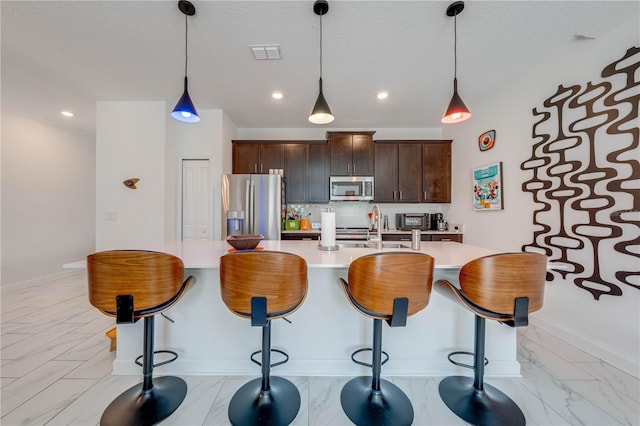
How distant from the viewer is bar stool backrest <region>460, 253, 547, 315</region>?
1345mm

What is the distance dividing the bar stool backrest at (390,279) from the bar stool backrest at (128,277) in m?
1.07

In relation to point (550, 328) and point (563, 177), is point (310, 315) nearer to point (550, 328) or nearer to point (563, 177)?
point (550, 328)

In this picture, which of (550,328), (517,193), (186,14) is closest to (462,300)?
(550,328)

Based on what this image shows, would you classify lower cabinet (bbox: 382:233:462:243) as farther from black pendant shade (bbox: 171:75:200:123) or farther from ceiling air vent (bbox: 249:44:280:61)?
black pendant shade (bbox: 171:75:200:123)

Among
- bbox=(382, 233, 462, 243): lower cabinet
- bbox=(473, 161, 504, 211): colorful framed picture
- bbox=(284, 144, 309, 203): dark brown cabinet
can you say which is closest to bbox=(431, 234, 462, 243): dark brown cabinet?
bbox=(382, 233, 462, 243): lower cabinet

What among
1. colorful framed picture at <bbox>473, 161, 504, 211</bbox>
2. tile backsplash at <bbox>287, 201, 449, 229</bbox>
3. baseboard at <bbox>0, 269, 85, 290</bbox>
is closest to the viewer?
colorful framed picture at <bbox>473, 161, 504, 211</bbox>

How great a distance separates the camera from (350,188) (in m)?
4.26

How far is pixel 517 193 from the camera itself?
2924mm

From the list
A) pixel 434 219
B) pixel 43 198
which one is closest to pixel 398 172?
pixel 434 219

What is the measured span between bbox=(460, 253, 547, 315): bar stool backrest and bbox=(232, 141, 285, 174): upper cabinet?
3.46 meters

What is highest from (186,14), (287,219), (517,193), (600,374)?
(186,14)

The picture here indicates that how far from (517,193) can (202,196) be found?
4.21m

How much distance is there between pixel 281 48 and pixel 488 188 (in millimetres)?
3026

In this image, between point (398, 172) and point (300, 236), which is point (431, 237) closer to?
point (398, 172)
